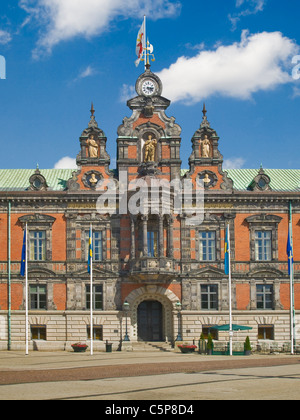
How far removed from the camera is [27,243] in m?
54.8

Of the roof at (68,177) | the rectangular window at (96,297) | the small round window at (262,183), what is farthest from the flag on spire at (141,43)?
the rectangular window at (96,297)

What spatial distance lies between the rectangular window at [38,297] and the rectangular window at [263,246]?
60.1ft

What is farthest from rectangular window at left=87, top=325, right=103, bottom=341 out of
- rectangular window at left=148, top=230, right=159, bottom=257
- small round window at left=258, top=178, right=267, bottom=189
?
small round window at left=258, top=178, right=267, bottom=189

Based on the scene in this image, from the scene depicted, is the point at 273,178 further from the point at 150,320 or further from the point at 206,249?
the point at 150,320

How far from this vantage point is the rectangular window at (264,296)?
56.6m

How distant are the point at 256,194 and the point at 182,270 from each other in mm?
9168

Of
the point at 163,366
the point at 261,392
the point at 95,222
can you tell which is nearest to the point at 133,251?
the point at 95,222

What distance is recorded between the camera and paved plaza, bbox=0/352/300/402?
21672 millimetres

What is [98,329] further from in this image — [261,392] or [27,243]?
[261,392]

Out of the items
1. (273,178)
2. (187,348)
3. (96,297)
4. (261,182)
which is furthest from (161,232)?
(273,178)

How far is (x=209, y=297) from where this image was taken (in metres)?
56.3

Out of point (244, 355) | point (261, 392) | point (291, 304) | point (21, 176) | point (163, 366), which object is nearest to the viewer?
point (261, 392)

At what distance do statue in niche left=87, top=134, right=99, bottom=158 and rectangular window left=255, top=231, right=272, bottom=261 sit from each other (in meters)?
15.6

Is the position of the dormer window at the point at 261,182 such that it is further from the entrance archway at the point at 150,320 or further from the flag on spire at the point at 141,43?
the flag on spire at the point at 141,43
